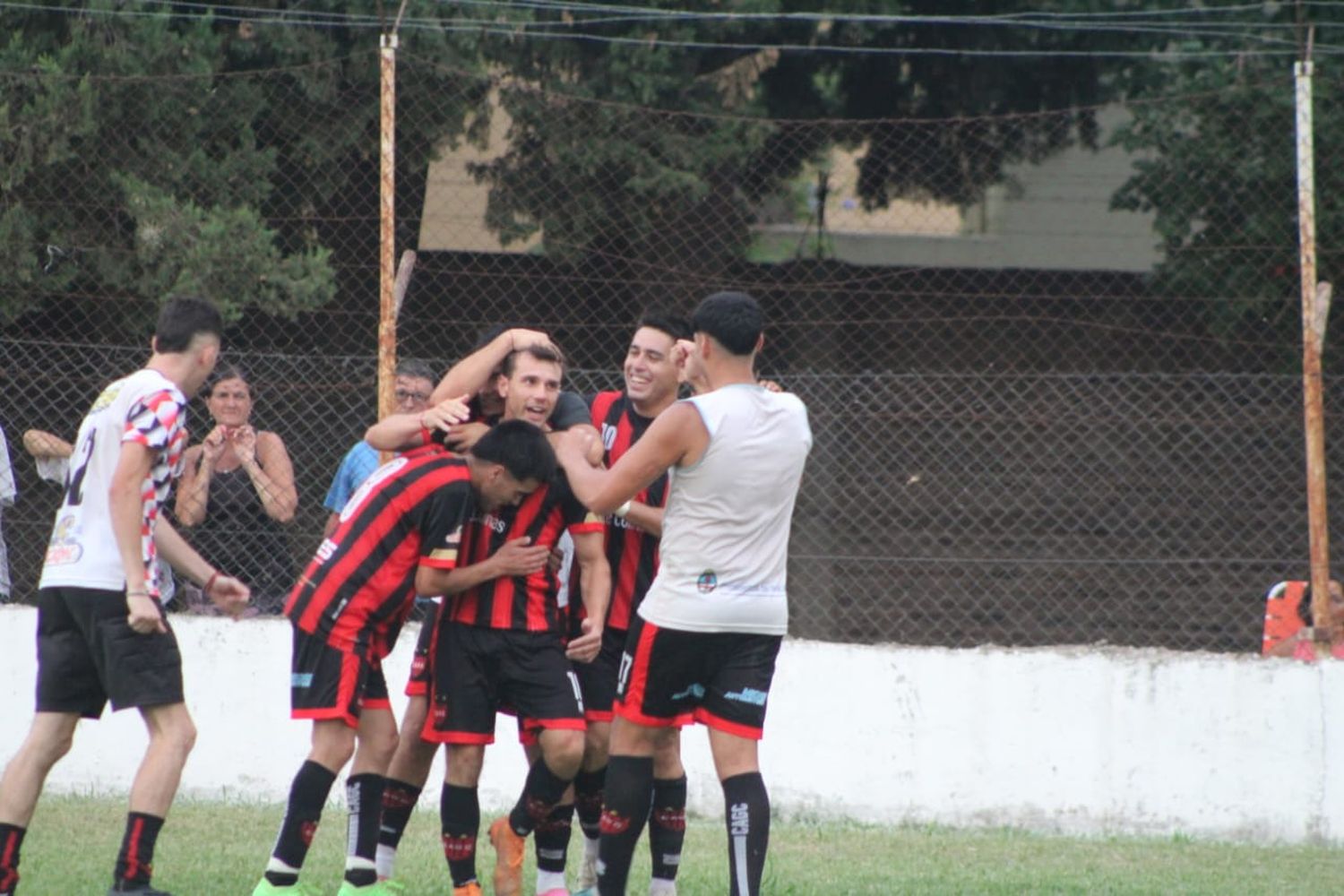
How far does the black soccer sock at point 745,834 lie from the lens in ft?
16.5

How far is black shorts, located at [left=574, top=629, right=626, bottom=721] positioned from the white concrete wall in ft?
6.75

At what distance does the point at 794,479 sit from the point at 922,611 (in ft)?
18.5

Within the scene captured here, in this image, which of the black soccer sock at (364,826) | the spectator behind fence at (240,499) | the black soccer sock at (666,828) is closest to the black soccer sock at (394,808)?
the black soccer sock at (364,826)

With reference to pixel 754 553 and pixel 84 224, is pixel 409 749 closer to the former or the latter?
pixel 754 553

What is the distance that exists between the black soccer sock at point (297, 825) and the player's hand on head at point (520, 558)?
87 centimetres

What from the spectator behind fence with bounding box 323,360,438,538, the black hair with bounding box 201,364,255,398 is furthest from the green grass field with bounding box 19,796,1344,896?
the black hair with bounding box 201,364,255,398

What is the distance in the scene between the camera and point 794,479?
5.18 meters

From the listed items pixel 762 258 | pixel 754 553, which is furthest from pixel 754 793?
pixel 762 258

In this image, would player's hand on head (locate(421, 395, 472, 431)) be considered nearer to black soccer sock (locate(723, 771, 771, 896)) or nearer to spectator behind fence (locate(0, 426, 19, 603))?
black soccer sock (locate(723, 771, 771, 896))

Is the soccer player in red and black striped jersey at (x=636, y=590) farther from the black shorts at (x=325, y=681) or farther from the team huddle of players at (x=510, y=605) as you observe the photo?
the black shorts at (x=325, y=681)

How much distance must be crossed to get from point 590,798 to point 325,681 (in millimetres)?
1101

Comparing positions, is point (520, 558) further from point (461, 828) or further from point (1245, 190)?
point (1245, 190)

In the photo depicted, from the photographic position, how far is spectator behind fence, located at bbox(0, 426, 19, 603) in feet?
26.6

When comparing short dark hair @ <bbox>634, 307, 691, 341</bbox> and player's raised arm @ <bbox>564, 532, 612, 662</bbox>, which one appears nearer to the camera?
player's raised arm @ <bbox>564, 532, 612, 662</bbox>
